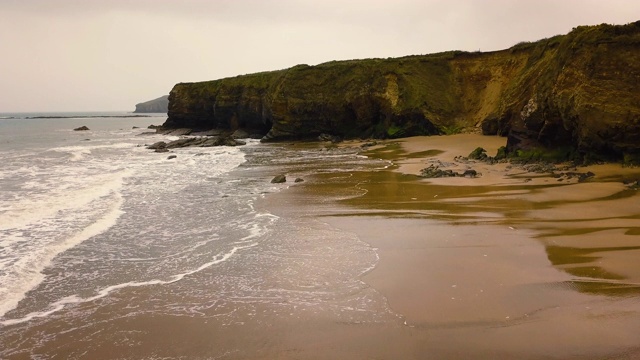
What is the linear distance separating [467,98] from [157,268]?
33758mm

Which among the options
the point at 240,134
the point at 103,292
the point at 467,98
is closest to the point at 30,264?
the point at 103,292

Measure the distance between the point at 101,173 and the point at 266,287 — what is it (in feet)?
58.0

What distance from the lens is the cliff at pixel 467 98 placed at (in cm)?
1502

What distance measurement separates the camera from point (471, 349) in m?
4.61

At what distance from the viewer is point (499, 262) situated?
7.14 metres

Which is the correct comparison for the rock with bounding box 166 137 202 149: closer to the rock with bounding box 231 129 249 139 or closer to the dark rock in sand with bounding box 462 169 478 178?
the rock with bounding box 231 129 249 139

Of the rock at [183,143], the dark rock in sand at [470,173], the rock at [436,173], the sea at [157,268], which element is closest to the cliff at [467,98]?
the dark rock in sand at [470,173]

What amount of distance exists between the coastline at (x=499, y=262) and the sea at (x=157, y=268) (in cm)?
50

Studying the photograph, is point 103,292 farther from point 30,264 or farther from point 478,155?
point 478,155

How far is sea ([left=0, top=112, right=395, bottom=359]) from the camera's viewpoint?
5.69 meters

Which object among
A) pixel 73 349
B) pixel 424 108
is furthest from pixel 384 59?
pixel 73 349

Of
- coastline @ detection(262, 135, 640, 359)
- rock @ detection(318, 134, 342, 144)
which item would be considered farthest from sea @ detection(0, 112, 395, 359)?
rock @ detection(318, 134, 342, 144)

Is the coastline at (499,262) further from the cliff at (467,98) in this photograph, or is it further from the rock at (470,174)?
the cliff at (467,98)

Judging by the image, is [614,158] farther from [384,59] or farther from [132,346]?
[384,59]
